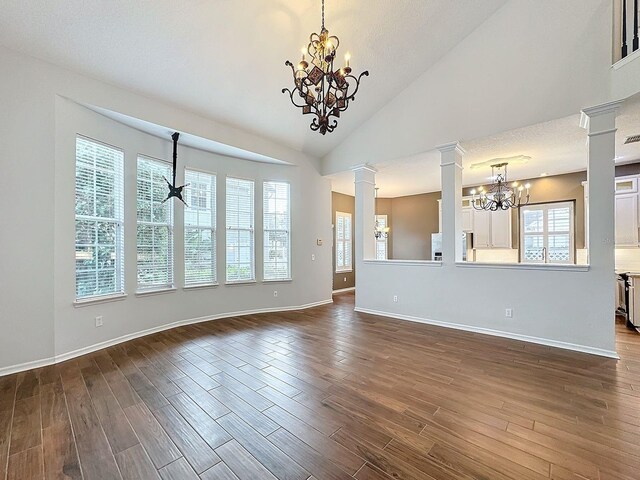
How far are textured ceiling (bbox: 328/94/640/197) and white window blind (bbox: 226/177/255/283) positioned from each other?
6.99 feet

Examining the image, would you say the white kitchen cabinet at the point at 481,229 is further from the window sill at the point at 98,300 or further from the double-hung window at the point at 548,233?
the window sill at the point at 98,300

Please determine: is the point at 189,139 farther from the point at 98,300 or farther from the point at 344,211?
the point at 344,211

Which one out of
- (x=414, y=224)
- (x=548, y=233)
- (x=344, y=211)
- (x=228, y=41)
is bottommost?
(x=548, y=233)

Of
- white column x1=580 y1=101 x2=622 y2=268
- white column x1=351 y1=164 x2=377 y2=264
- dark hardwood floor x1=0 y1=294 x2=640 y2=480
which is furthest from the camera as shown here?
white column x1=351 y1=164 x2=377 y2=264

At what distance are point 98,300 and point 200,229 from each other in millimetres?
1887

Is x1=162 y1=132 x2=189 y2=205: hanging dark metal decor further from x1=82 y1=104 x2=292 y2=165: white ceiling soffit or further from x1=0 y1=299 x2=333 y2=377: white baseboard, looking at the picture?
x1=0 y1=299 x2=333 y2=377: white baseboard

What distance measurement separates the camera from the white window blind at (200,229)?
503 centimetres

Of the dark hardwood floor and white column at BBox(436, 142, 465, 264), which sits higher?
white column at BBox(436, 142, 465, 264)

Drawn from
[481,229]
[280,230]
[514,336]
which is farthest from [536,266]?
[280,230]

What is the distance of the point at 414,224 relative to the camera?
912 cm

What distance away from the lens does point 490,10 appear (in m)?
4.09

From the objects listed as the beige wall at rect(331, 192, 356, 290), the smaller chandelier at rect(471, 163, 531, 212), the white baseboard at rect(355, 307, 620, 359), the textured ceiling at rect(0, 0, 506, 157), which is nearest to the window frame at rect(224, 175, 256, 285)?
the textured ceiling at rect(0, 0, 506, 157)

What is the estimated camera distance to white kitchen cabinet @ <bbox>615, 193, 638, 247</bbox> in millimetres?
5227

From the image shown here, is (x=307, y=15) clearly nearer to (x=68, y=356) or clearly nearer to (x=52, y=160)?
(x=52, y=160)
